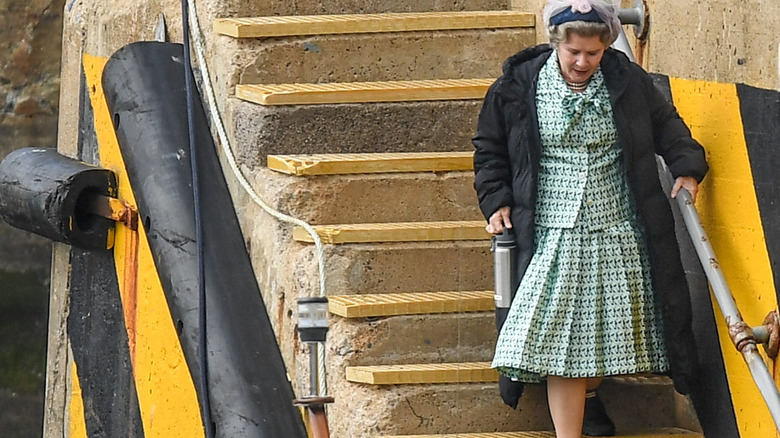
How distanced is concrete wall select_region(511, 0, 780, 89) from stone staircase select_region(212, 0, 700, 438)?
72cm

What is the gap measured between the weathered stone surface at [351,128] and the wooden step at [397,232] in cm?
34

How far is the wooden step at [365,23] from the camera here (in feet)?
15.8

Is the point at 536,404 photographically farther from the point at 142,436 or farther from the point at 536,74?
the point at 142,436

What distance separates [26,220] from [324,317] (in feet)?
7.17

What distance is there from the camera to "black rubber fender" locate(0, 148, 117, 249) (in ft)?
17.3

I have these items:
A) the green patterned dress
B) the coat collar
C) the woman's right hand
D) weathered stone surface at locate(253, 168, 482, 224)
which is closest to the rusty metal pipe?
the green patterned dress

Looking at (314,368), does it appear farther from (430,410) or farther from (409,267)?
(409,267)

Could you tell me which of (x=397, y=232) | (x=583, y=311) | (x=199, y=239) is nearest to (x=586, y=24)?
(x=583, y=311)

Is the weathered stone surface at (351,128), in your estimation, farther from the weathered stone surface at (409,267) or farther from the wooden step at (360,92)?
the weathered stone surface at (409,267)

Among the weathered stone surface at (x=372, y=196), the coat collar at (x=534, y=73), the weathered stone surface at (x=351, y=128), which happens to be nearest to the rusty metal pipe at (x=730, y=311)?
the coat collar at (x=534, y=73)

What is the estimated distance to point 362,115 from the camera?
15.6ft

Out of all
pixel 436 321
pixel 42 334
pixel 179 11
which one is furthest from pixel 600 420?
pixel 42 334

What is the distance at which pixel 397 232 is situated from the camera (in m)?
4.40

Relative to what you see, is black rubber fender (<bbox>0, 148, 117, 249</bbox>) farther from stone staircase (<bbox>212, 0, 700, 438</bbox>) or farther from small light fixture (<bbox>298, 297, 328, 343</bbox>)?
small light fixture (<bbox>298, 297, 328, 343</bbox>)
